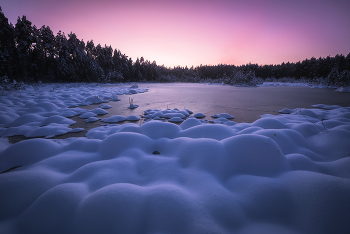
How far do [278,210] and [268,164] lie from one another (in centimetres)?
41

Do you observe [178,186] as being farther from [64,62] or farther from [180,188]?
[64,62]

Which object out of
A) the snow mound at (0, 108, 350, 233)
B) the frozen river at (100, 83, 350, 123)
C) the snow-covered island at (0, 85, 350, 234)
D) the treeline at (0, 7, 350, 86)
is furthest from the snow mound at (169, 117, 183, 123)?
the treeline at (0, 7, 350, 86)

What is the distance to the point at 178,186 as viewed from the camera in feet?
3.29

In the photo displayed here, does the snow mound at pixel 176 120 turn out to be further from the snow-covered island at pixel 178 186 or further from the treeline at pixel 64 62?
the treeline at pixel 64 62

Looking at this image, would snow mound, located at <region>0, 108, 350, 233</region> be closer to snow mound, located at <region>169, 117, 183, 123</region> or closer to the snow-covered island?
the snow-covered island

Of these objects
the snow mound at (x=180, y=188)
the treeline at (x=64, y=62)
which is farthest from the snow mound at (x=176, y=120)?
the treeline at (x=64, y=62)

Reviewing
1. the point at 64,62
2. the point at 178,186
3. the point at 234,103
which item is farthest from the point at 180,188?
the point at 64,62

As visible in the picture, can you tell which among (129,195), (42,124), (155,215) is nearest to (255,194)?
(155,215)

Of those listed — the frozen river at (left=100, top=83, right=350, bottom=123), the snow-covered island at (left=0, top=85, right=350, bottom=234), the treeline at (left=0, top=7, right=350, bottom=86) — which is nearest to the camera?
the snow-covered island at (left=0, top=85, right=350, bottom=234)

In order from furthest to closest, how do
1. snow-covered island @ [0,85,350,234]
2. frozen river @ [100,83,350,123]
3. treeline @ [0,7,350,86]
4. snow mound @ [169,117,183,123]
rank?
treeline @ [0,7,350,86]
frozen river @ [100,83,350,123]
snow mound @ [169,117,183,123]
snow-covered island @ [0,85,350,234]

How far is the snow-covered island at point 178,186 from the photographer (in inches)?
29.0

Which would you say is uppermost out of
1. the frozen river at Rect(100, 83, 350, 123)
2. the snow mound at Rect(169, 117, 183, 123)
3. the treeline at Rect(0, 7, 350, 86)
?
the treeline at Rect(0, 7, 350, 86)

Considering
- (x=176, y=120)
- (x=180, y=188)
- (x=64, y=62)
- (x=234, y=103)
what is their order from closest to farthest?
(x=180, y=188) < (x=176, y=120) < (x=234, y=103) < (x=64, y=62)

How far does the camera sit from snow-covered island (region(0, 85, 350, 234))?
0.74 m
